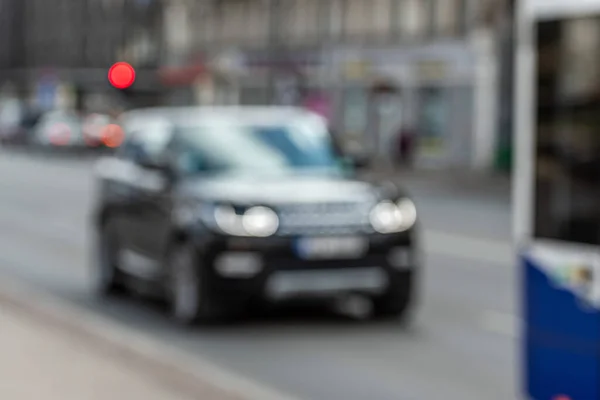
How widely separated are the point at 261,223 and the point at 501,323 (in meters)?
2.07

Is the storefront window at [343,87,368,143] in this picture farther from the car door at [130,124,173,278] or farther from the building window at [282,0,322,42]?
the car door at [130,124,173,278]

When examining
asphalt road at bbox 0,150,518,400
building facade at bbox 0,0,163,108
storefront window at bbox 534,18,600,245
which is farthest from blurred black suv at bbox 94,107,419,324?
building facade at bbox 0,0,163,108

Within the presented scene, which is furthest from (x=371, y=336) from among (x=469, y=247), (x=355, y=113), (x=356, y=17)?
(x=356, y=17)

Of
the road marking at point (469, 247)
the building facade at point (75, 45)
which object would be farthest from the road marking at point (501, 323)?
the building facade at point (75, 45)

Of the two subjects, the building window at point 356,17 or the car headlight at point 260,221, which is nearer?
the car headlight at point 260,221

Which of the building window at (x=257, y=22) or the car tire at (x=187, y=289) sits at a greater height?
the building window at (x=257, y=22)

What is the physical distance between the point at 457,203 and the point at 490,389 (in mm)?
24264

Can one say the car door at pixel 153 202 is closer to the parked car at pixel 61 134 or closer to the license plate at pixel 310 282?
the license plate at pixel 310 282

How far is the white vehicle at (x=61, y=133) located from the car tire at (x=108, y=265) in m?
47.5

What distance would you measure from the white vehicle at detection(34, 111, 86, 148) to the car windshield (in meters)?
48.9

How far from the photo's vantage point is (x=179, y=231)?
1272 cm

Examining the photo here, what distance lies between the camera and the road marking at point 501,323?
12.4 m

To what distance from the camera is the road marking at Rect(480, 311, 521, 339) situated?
40.7ft

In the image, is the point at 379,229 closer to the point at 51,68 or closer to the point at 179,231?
the point at 179,231
